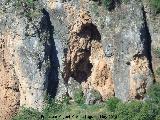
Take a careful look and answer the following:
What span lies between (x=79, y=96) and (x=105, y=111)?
10.0 ft

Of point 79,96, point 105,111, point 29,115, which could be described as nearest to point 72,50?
point 79,96

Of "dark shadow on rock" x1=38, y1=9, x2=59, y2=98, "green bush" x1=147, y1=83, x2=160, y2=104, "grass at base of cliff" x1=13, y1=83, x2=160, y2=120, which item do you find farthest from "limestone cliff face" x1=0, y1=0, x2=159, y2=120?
"grass at base of cliff" x1=13, y1=83, x2=160, y2=120

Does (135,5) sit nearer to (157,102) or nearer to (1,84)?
(157,102)

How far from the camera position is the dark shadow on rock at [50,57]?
40.9 m

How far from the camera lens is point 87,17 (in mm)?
41188

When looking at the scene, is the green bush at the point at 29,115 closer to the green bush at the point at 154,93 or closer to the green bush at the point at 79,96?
the green bush at the point at 79,96

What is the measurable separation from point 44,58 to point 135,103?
6935 mm

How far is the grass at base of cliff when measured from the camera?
125ft

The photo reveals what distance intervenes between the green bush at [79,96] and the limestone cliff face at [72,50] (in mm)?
320

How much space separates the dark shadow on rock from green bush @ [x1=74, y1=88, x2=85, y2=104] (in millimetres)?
1527

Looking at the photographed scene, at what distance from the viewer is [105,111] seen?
1575 inches

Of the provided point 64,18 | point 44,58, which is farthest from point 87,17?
point 44,58

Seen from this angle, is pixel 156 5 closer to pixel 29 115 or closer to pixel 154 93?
pixel 154 93

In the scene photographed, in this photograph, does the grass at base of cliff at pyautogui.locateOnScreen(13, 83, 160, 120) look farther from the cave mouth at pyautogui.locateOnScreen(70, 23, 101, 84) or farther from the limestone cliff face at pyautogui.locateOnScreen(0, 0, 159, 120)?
the cave mouth at pyautogui.locateOnScreen(70, 23, 101, 84)
